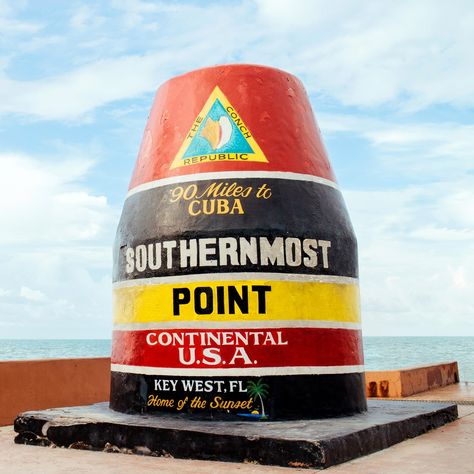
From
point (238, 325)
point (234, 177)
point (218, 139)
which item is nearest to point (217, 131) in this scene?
point (218, 139)

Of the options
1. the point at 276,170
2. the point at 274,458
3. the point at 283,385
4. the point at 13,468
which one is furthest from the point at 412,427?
the point at 13,468

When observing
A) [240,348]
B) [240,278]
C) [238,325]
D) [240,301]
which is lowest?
[240,348]

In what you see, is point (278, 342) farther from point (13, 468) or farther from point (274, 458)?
point (13, 468)

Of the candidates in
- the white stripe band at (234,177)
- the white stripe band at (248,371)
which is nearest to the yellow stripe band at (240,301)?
the white stripe band at (248,371)

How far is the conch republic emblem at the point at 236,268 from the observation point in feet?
21.0

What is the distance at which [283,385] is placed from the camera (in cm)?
642

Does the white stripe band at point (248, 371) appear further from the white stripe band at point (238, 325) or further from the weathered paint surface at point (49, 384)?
the weathered paint surface at point (49, 384)

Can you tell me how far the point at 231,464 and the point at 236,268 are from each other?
178cm

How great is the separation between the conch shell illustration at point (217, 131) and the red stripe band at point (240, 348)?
1.85 metres

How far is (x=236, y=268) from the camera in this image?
21.3 ft

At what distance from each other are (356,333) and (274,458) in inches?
85.3

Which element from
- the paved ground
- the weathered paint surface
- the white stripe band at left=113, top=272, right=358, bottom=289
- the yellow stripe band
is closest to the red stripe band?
the yellow stripe band

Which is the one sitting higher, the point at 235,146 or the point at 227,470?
the point at 235,146

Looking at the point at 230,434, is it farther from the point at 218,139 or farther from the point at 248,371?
the point at 218,139
